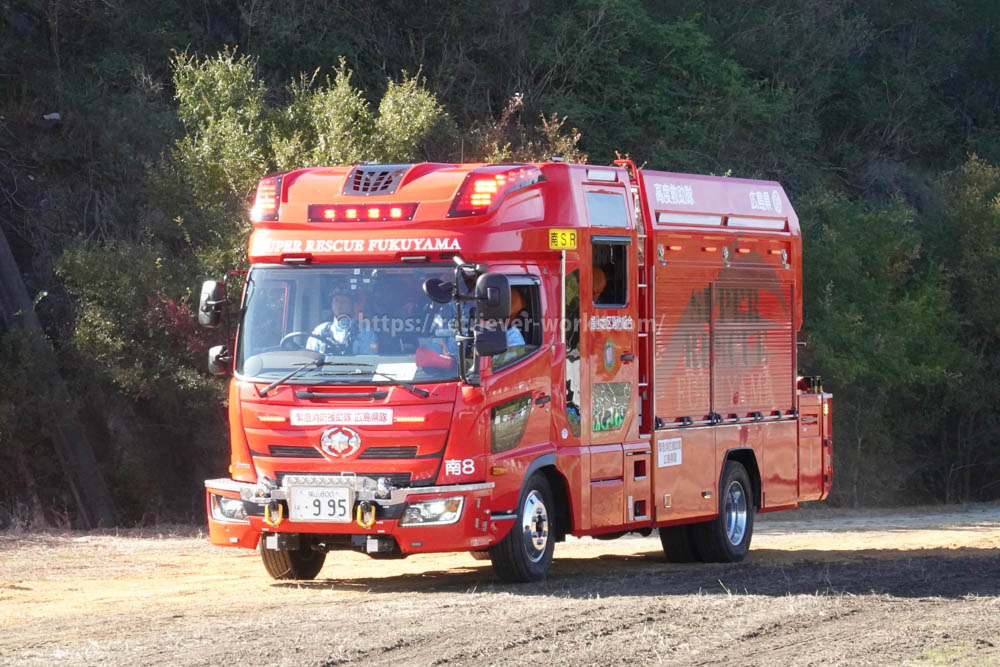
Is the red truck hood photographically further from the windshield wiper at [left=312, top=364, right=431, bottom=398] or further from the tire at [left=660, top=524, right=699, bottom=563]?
the tire at [left=660, top=524, right=699, bottom=563]

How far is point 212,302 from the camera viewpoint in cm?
1212

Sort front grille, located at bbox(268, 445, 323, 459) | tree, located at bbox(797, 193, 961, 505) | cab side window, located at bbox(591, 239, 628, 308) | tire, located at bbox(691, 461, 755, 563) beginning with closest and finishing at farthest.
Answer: front grille, located at bbox(268, 445, 323, 459)
cab side window, located at bbox(591, 239, 628, 308)
tire, located at bbox(691, 461, 755, 563)
tree, located at bbox(797, 193, 961, 505)


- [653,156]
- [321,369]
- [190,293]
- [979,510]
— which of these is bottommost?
[979,510]

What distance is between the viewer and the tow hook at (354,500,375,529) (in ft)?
37.6

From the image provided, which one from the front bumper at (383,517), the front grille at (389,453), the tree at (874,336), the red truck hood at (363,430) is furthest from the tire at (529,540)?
the tree at (874,336)

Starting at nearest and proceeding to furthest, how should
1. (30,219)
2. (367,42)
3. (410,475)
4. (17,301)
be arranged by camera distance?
(410,475) → (17,301) → (30,219) → (367,42)

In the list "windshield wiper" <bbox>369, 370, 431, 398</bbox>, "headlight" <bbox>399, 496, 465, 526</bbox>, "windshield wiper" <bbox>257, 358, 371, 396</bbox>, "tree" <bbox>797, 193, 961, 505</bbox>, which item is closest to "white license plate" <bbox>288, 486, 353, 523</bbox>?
"headlight" <bbox>399, 496, 465, 526</bbox>

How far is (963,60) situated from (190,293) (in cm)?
3396

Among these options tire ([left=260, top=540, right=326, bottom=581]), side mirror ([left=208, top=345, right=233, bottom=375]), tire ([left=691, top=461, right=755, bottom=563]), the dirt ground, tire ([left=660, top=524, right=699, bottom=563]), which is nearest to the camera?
the dirt ground

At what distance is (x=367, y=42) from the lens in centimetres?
3347

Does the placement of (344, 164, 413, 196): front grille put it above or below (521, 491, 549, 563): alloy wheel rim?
above

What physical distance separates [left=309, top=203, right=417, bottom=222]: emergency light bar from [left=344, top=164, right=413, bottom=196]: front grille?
0.61ft

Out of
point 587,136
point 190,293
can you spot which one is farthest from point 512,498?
point 587,136

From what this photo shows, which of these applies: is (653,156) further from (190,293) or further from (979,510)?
(190,293)
